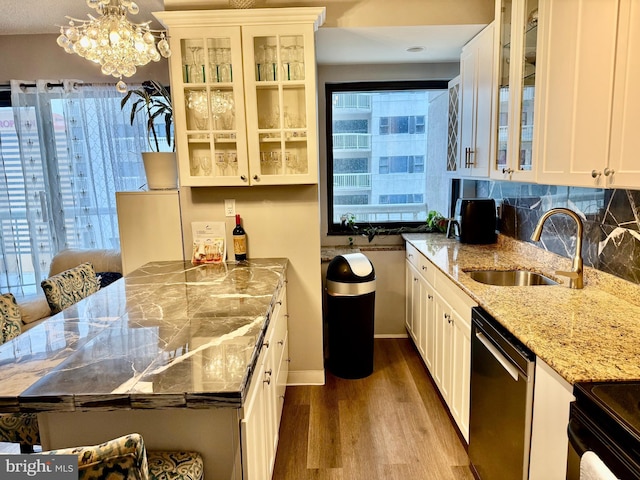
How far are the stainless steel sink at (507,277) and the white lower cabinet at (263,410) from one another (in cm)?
120

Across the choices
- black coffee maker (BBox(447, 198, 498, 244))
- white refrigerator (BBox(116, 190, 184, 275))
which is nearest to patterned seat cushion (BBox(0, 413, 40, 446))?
white refrigerator (BBox(116, 190, 184, 275))

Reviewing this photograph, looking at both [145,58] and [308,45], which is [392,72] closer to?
[308,45]

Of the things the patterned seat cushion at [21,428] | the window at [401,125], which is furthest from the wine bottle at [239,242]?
the window at [401,125]

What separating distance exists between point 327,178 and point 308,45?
4.96 feet

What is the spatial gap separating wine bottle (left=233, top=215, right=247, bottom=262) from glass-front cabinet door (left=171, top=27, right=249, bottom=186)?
31 centimetres

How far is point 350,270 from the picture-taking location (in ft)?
9.77

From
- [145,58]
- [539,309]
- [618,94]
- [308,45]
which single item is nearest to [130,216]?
[145,58]

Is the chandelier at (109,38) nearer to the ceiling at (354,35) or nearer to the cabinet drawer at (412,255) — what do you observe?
the ceiling at (354,35)

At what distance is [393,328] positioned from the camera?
387cm

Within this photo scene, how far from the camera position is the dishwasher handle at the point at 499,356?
154 centimetres

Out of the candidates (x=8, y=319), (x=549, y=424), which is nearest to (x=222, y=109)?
(x=8, y=319)

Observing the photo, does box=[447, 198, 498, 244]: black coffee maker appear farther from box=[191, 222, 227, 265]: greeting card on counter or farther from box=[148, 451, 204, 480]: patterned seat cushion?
box=[148, 451, 204, 480]: patterned seat cushion

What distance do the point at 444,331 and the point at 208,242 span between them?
1.61 m

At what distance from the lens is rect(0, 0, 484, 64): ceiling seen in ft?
9.18
